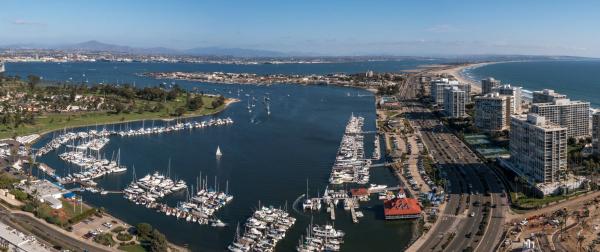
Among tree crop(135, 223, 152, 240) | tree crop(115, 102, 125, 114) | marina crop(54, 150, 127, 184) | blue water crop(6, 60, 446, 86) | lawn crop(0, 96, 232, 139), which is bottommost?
tree crop(135, 223, 152, 240)

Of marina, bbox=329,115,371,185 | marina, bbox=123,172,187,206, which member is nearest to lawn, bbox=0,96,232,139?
marina, bbox=123,172,187,206

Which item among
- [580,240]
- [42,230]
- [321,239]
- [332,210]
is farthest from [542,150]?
[42,230]

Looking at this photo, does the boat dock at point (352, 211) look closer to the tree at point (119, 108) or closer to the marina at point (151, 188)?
the marina at point (151, 188)

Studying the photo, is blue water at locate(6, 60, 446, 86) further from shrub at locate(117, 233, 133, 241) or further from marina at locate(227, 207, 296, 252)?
shrub at locate(117, 233, 133, 241)

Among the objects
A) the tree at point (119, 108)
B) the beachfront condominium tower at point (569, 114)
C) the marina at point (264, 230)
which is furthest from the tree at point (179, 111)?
the beachfront condominium tower at point (569, 114)

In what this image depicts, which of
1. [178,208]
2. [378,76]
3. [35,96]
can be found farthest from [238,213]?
[378,76]

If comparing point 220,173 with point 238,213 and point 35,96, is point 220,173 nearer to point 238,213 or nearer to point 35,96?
point 238,213
